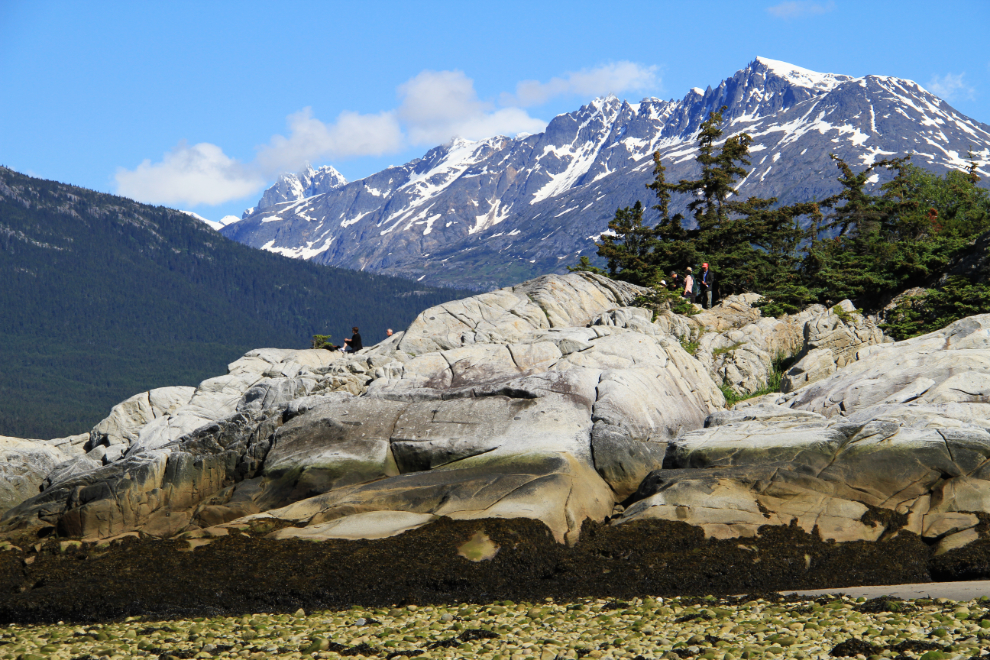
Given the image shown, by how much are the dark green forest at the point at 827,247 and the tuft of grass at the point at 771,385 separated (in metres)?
3.91

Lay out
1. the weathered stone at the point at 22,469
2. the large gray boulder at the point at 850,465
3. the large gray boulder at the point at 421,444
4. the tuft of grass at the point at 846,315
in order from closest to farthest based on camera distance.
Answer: the large gray boulder at the point at 850,465 → the large gray boulder at the point at 421,444 → the weathered stone at the point at 22,469 → the tuft of grass at the point at 846,315

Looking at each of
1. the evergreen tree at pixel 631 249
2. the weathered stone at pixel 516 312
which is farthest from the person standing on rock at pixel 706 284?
the weathered stone at pixel 516 312

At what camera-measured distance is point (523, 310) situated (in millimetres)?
41688

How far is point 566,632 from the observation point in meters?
16.0

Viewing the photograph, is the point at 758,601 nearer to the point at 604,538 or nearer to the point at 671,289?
the point at 604,538

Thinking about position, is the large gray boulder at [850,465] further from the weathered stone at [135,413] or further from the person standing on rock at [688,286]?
the weathered stone at [135,413]

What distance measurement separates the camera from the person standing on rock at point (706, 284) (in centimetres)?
4541

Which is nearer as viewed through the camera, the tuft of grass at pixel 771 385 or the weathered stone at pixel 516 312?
the tuft of grass at pixel 771 385

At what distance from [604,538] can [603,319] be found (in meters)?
19.6

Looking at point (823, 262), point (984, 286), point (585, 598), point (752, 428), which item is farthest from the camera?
point (823, 262)

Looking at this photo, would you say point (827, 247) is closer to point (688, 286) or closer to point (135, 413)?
point (688, 286)

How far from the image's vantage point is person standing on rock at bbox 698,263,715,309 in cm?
4541

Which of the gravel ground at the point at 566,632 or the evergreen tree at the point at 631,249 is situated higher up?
the evergreen tree at the point at 631,249

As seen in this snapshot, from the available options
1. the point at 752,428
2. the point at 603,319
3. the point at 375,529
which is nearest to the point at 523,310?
the point at 603,319
